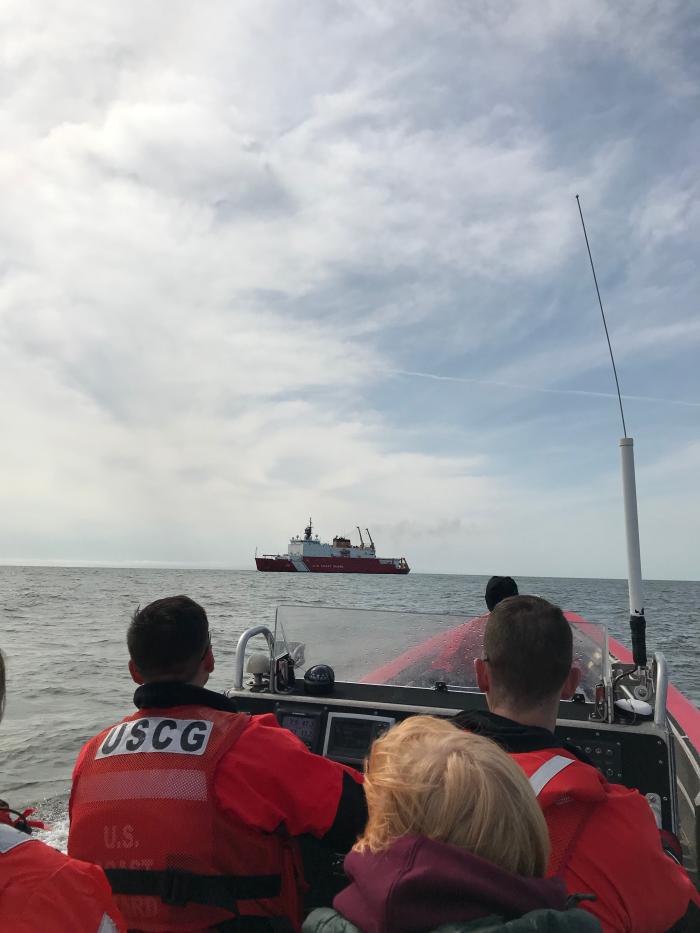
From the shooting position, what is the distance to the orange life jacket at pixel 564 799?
151 cm

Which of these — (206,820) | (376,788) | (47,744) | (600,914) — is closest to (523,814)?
(376,788)

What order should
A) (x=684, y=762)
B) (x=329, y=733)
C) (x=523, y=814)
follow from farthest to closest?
(x=684, y=762), (x=329, y=733), (x=523, y=814)

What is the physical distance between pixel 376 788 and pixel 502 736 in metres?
0.69

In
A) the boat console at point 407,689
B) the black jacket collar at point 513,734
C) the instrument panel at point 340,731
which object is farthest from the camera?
the instrument panel at point 340,731

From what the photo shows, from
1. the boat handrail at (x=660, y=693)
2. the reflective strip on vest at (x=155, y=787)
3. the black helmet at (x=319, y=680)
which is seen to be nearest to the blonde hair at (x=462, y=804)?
the reflective strip on vest at (x=155, y=787)

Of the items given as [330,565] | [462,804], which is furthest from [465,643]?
[330,565]

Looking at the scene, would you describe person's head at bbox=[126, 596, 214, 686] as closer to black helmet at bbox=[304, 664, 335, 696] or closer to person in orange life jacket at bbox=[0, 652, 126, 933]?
person in orange life jacket at bbox=[0, 652, 126, 933]

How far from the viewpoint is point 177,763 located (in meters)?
1.87

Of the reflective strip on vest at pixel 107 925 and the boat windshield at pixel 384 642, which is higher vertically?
the boat windshield at pixel 384 642

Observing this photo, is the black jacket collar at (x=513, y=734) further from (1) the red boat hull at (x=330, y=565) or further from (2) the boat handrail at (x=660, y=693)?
(1) the red boat hull at (x=330, y=565)

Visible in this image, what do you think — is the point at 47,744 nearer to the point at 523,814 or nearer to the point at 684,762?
the point at 684,762

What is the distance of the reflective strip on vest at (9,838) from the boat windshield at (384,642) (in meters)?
2.49

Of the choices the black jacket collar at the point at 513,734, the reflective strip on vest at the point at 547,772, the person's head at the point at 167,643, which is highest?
the person's head at the point at 167,643

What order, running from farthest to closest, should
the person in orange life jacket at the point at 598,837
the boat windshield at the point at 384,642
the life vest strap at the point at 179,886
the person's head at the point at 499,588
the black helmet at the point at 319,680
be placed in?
the boat windshield at the point at 384,642, the person's head at the point at 499,588, the black helmet at the point at 319,680, the life vest strap at the point at 179,886, the person in orange life jacket at the point at 598,837
